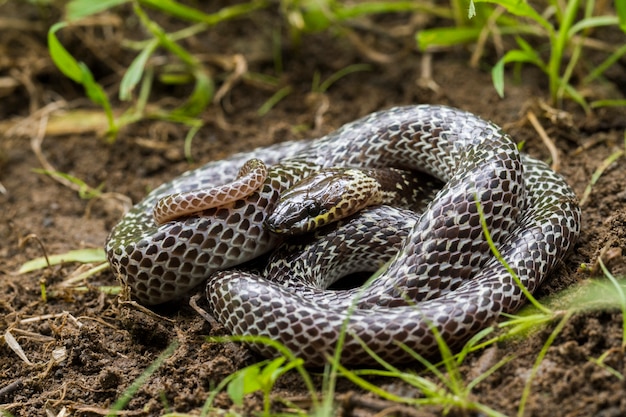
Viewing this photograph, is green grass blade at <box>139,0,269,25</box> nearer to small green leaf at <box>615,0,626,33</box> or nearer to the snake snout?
the snake snout

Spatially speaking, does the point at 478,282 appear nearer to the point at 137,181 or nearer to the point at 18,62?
the point at 137,181

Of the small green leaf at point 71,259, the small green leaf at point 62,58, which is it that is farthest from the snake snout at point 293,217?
the small green leaf at point 62,58

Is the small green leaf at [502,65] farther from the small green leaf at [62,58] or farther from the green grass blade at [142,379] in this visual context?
the small green leaf at [62,58]

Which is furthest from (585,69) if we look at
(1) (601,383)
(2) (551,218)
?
(1) (601,383)

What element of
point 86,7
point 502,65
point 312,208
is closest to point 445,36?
point 502,65

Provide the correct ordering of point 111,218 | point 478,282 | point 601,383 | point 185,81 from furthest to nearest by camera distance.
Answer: point 185,81, point 111,218, point 478,282, point 601,383
